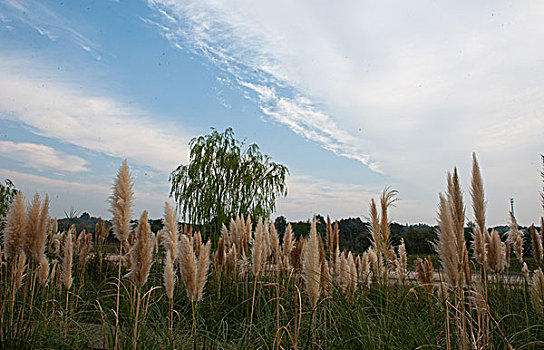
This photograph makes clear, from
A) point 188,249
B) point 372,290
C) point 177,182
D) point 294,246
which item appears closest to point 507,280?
point 372,290

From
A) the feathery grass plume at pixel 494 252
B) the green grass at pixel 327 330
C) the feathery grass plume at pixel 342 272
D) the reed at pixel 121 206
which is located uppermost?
the reed at pixel 121 206

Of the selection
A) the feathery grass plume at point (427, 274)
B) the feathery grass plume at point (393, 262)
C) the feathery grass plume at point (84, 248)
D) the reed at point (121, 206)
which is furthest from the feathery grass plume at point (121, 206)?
the feathery grass plume at point (393, 262)

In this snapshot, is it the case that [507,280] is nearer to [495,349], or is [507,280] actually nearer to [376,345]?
[495,349]

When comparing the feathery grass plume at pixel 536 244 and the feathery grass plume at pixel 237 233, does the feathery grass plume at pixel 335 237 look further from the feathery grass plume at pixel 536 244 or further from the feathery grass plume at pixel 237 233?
the feathery grass plume at pixel 536 244

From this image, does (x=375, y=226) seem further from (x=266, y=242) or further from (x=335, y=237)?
(x=266, y=242)

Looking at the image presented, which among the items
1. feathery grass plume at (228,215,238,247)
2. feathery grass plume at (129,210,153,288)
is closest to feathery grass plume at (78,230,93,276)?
feathery grass plume at (228,215,238,247)

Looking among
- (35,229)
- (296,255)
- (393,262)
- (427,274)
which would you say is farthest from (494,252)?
(35,229)

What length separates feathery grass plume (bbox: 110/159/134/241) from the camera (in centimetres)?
275

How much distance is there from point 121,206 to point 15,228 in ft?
4.24

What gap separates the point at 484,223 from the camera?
10.0 ft

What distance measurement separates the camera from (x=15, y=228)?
3.31 m

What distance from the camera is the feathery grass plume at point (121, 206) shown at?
9.04 feet

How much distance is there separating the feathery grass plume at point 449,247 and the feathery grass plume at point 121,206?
2.09 meters

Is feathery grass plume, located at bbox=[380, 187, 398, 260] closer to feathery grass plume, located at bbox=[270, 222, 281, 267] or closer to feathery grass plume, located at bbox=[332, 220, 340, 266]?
feathery grass plume, located at bbox=[332, 220, 340, 266]
